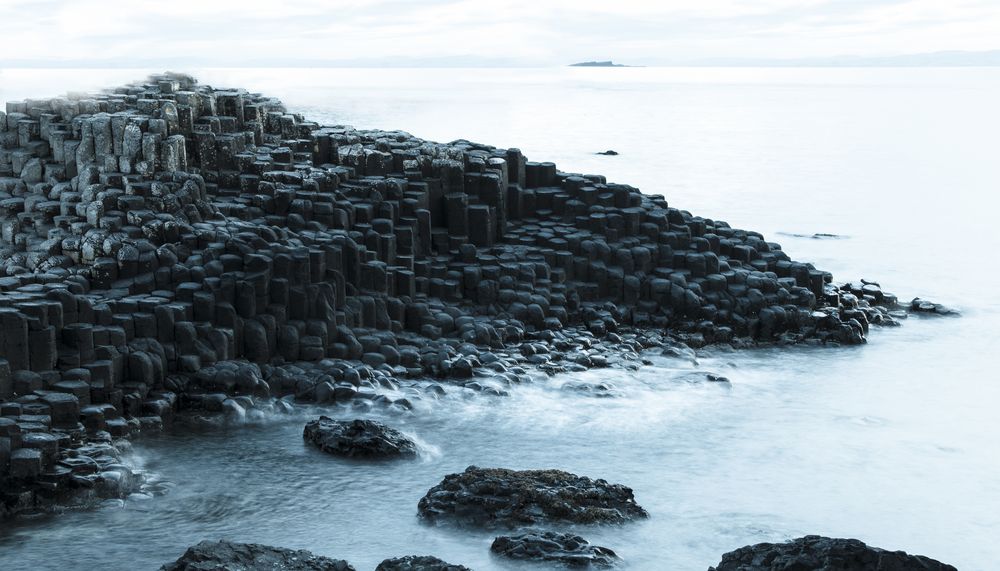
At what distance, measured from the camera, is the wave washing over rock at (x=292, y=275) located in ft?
48.4

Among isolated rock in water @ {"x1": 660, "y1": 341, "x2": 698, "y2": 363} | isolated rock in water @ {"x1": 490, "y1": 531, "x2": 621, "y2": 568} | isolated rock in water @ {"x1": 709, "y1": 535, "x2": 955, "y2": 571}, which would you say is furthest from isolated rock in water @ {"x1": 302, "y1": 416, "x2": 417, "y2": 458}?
isolated rock in water @ {"x1": 660, "y1": 341, "x2": 698, "y2": 363}

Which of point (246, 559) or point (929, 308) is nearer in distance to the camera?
point (246, 559)

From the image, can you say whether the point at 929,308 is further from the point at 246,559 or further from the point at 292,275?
the point at 246,559

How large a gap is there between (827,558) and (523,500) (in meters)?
3.71

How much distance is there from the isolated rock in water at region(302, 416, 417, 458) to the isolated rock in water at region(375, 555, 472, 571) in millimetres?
3448

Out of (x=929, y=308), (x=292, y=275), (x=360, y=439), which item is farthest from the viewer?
(x=929, y=308)

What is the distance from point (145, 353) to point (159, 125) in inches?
178

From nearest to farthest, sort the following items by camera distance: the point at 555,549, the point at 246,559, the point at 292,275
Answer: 1. the point at 246,559
2. the point at 555,549
3. the point at 292,275

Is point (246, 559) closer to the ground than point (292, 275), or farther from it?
closer to the ground

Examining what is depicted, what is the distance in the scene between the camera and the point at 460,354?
1736 cm

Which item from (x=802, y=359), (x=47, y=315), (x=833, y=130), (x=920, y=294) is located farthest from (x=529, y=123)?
(x=47, y=315)

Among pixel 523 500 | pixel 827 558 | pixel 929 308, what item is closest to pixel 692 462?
pixel 523 500

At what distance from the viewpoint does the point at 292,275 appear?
56.0 feet

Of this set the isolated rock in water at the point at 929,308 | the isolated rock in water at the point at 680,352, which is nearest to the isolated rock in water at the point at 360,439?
the isolated rock in water at the point at 680,352
